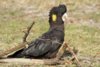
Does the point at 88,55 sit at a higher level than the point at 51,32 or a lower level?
lower

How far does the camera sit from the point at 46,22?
44.3ft

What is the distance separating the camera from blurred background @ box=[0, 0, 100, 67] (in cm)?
1086

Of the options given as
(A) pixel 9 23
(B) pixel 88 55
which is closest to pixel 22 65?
(B) pixel 88 55

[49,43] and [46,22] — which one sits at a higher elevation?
[49,43]

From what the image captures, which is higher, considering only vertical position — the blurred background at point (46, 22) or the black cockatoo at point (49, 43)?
the black cockatoo at point (49, 43)

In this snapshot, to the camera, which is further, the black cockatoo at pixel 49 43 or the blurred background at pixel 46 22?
the blurred background at pixel 46 22

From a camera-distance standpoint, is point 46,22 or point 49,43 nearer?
Answer: point 49,43

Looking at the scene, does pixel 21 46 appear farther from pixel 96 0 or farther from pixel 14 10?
pixel 96 0

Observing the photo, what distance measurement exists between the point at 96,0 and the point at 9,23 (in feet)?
12.7

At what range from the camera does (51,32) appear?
370 inches

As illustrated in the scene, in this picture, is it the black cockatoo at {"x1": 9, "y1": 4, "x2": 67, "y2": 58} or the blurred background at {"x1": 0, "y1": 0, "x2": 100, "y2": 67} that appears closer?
the black cockatoo at {"x1": 9, "y1": 4, "x2": 67, "y2": 58}

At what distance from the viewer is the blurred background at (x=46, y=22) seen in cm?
1086

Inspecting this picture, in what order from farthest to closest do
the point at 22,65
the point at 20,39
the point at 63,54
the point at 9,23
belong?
1. the point at 9,23
2. the point at 20,39
3. the point at 63,54
4. the point at 22,65

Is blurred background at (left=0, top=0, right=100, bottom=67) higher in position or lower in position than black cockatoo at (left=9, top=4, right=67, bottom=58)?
lower
